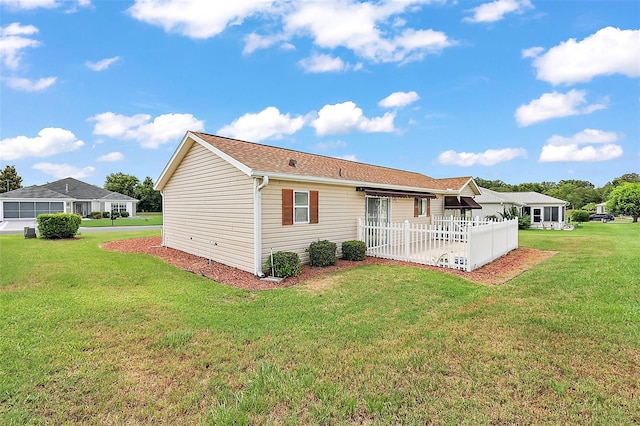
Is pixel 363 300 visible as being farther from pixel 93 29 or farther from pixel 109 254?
pixel 93 29

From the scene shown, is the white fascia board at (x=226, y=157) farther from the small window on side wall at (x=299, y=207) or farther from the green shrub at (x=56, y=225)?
the green shrub at (x=56, y=225)

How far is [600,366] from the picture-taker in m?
3.75

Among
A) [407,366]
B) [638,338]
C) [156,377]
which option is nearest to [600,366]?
[638,338]

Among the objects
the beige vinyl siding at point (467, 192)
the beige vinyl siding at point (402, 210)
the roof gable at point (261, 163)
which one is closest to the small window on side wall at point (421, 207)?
the beige vinyl siding at point (402, 210)

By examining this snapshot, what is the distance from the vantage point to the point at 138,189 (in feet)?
180

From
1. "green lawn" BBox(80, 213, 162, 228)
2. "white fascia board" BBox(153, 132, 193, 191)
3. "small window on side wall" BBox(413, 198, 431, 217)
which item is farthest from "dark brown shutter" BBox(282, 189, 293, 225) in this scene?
"green lawn" BBox(80, 213, 162, 228)

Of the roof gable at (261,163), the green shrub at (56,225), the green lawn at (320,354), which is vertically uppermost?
the roof gable at (261,163)

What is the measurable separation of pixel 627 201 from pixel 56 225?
57.8 metres

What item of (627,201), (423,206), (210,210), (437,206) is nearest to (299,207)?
(210,210)

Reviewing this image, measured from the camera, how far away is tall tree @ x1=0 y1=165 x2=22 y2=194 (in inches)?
2031

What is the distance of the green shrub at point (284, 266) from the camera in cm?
857

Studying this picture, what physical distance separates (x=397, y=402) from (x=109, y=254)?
11865 millimetres

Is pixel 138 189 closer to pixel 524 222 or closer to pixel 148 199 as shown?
pixel 148 199

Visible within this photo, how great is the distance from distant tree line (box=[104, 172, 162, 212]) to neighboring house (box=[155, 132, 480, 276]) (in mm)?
44738
